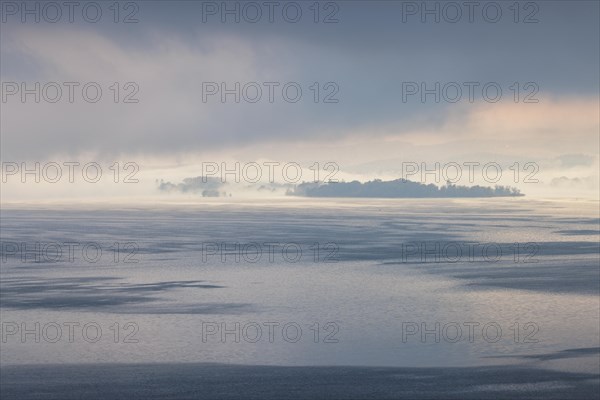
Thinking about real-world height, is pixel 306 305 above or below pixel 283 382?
above

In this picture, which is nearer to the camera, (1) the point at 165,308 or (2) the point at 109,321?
(2) the point at 109,321

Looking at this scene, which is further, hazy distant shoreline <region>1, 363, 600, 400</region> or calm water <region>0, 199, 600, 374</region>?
calm water <region>0, 199, 600, 374</region>

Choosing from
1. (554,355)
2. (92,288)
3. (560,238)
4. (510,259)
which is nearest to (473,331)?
(554,355)

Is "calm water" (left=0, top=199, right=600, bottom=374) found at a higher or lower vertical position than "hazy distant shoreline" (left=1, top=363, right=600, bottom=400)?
higher

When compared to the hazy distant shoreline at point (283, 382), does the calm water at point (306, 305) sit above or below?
above

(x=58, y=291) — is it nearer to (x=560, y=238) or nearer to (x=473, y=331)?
(x=473, y=331)

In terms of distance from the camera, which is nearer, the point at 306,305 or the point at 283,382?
the point at 283,382

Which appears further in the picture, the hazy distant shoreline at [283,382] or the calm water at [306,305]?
the calm water at [306,305]

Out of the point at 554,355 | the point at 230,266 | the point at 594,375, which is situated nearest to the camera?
the point at 594,375
